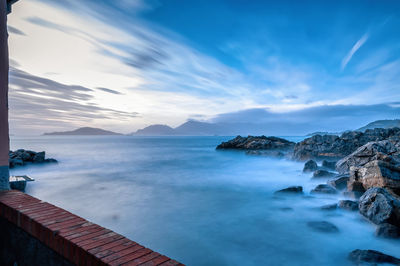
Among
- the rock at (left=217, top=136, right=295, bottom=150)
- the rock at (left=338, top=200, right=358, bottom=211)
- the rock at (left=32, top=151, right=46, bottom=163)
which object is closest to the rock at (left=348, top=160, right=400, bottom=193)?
the rock at (left=338, top=200, right=358, bottom=211)

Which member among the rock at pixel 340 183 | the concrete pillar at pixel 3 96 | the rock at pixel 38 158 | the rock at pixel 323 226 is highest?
the concrete pillar at pixel 3 96

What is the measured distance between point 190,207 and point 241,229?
2.55 meters

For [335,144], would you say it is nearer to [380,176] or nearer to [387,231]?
[380,176]

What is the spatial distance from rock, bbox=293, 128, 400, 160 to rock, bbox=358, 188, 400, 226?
1533 cm

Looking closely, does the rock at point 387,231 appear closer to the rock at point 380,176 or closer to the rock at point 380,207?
the rock at point 380,207

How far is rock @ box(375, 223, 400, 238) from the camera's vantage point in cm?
483

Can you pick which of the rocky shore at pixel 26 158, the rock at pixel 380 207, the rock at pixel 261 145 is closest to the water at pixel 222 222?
the rock at pixel 380 207

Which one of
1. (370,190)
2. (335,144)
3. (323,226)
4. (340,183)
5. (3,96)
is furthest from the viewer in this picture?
(335,144)

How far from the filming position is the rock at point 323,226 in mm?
5801

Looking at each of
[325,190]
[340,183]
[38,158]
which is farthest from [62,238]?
[38,158]

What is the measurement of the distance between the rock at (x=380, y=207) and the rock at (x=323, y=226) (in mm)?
895

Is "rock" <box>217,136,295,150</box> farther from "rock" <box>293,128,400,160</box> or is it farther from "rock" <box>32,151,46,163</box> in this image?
"rock" <box>32,151,46,163</box>

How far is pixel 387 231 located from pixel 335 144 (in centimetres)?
1819

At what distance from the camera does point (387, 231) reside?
4.94 metres
